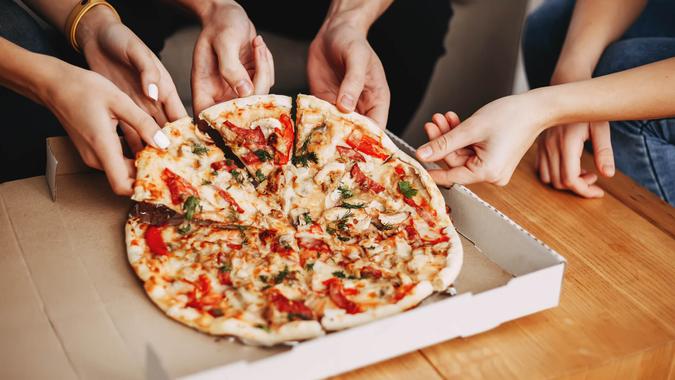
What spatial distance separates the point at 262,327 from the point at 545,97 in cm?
108

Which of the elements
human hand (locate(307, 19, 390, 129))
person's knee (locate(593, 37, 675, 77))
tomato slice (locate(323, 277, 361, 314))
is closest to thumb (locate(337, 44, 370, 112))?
human hand (locate(307, 19, 390, 129))

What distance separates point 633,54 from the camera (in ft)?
7.86

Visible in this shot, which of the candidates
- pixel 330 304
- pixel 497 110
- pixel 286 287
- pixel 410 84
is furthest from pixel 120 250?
pixel 410 84

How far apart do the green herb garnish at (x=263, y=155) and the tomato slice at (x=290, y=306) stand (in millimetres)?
538

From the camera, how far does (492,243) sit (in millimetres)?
1720

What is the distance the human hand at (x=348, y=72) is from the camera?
198 cm

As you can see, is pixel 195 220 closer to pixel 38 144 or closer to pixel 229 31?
pixel 229 31

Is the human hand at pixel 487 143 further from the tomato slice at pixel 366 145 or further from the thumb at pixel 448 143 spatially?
the tomato slice at pixel 366 145

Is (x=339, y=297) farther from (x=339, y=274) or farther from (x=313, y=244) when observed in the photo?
(x=313, y=244)

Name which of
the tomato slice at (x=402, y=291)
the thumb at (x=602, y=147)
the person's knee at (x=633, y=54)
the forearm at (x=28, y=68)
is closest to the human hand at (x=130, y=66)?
the forearm at (x=28, y=68)

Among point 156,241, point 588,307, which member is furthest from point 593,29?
point 156,241

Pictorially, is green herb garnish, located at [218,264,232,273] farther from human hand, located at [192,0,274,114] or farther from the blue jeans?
the blue jeans

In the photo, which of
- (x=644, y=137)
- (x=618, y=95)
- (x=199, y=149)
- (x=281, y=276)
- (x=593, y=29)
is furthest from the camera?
(x=593, y=29)

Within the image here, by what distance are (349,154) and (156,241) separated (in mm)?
574
